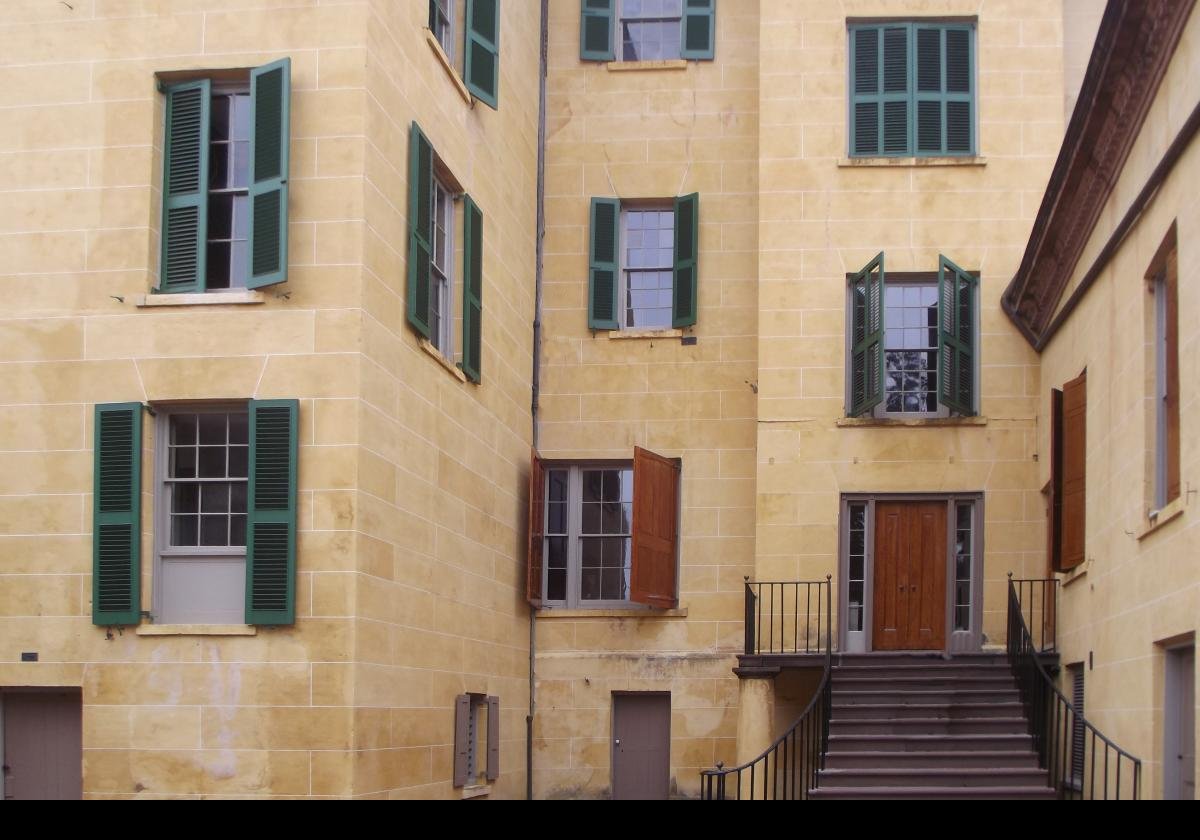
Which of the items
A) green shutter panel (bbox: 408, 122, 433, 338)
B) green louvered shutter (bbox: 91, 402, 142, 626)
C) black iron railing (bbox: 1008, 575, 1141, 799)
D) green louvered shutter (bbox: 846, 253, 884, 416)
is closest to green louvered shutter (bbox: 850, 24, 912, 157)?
green louvered shutter (bbox: 846, 253, 884, 416)

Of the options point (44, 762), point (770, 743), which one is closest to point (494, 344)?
point (770, 743)

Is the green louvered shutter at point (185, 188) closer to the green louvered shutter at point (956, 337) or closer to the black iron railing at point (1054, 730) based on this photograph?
the black iron railing at point (1054, 730)

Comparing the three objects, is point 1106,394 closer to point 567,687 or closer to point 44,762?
point 567,687

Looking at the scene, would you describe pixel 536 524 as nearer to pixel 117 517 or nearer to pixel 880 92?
pixel 117 517

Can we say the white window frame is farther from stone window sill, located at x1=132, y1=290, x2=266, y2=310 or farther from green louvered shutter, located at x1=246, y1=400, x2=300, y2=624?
stone window sill, located at x1=132, y1=290, x2=266, y2=310

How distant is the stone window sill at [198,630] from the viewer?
12664 millimetres

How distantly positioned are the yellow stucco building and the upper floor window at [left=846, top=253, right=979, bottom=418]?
0.23 ft

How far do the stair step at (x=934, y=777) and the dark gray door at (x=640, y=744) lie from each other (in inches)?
158

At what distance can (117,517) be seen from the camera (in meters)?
12.8

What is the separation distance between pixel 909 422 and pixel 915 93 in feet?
13.2

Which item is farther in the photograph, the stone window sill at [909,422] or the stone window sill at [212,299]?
the stone window sill at [909,422]

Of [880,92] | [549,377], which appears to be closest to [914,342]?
[880,92]

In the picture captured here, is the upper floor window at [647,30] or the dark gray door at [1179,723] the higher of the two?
the upper floor window at [647,30]

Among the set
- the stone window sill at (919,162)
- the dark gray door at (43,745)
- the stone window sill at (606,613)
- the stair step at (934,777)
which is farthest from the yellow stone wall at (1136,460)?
the dark gray door at (43,745)
